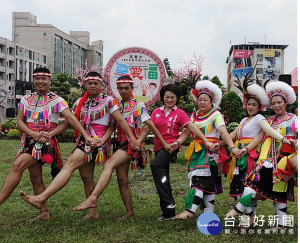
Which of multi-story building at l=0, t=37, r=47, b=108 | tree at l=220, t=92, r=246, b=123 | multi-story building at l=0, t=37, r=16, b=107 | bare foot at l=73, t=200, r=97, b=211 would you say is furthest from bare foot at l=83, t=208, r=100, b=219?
multi-story building at l=0, t=37, r=16, b=107

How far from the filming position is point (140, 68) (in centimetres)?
1124

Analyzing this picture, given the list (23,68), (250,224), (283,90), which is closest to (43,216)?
(250,224)

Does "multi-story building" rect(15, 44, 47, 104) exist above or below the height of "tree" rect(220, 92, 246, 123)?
above

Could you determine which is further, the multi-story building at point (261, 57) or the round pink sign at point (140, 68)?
the multi-story building at point (261, 57)

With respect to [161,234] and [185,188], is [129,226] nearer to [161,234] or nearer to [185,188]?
[161,234]

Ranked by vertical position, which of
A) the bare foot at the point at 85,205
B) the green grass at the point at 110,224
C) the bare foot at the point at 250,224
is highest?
the bare foot at the point at 85,205

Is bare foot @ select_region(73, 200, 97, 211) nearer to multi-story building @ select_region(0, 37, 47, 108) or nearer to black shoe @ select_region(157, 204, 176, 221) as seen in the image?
black shoe @ select_region(157, 204, 176, 221)

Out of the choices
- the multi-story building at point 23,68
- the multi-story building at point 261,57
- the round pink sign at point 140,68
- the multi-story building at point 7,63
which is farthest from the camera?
the multi-story building at point 261,57

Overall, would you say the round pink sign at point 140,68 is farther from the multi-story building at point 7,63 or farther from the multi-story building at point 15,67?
the multi-story building at point 7,63

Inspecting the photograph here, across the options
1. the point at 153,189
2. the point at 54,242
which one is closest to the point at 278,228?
the point at 54,242

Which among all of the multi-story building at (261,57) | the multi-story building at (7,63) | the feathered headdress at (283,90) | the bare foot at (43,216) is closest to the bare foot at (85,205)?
the bare foot at (43,216)

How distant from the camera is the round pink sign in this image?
1116 centimetres

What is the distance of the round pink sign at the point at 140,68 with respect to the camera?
36.6 feet

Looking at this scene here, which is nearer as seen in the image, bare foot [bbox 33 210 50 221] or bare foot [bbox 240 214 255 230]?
bare foot [bbox 240 214 255 230]
